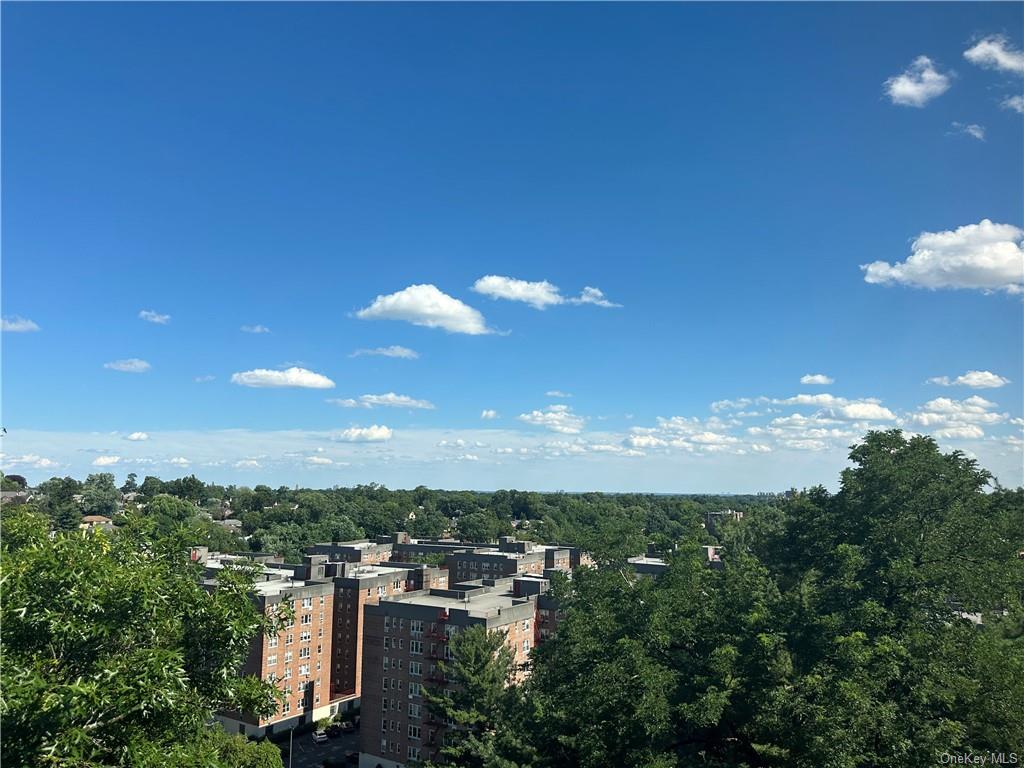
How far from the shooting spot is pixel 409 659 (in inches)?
2073

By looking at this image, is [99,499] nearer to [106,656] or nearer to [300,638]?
[300,638]

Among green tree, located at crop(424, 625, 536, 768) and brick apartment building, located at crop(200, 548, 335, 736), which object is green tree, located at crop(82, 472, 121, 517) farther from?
green tree, located at crop(424, 625, 536, 768)

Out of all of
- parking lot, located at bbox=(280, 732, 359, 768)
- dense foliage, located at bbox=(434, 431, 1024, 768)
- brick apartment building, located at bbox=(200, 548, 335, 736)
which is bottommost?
parking lot, located at bbox=(280, 732, 359, 768)

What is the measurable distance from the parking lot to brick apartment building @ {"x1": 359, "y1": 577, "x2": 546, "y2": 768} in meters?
5.03

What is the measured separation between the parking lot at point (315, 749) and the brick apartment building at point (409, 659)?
503 centimetres

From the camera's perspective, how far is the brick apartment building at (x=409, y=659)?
51031 mm

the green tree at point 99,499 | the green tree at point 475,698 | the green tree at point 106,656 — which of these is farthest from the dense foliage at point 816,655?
the green tree at point 99,499

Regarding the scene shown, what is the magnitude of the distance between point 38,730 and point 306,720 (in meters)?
53.8

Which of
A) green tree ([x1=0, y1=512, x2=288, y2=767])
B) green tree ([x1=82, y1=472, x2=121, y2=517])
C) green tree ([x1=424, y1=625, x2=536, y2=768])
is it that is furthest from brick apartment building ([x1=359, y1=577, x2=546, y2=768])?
green tree ([x1=82, y1=472, x2=121, y2=517])

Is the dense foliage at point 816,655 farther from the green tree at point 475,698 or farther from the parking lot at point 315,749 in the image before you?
the parking lot at point 315,749

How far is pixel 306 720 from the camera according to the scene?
63.3 meters

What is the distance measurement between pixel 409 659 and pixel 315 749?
15085 millimetres

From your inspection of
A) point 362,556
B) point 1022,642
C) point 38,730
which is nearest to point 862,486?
point 1022,642

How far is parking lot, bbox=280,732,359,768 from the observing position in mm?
55750
